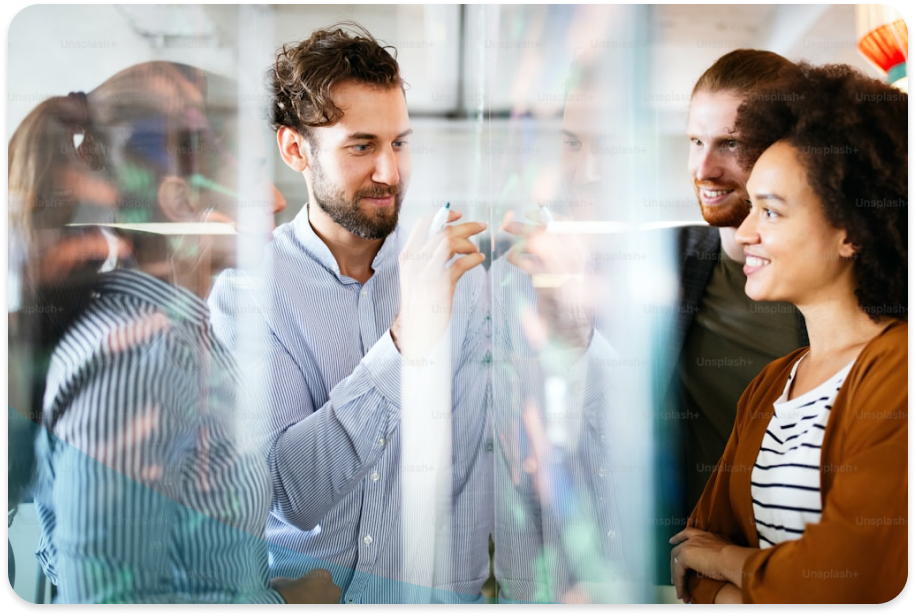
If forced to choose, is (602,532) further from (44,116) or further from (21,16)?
(21,16)

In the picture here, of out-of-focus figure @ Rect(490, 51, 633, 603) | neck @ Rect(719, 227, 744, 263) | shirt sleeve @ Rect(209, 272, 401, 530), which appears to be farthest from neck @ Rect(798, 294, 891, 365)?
shirt sleeve @ Rect(209, 272, 401, 530)

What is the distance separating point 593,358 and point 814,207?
61 centimetres

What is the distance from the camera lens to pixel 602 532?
6.00ft

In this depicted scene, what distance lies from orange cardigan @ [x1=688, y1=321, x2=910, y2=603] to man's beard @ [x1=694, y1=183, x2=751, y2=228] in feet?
1.14

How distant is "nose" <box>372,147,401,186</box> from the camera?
179 cm

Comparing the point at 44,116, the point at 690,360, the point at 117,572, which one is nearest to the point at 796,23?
the point at 690,360

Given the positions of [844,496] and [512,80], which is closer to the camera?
[844,496]

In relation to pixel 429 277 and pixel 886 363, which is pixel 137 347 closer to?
pixel 429 277

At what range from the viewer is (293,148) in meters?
1.79

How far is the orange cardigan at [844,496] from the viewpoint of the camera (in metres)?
1.71

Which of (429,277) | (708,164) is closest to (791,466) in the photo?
(708,164)

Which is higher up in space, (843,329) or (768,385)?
(843,329)

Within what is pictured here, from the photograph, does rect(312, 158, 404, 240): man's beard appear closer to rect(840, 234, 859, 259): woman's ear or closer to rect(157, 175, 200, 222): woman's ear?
rect(157, 175, 200, 222): woman's ear

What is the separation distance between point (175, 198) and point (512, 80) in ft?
2.79
